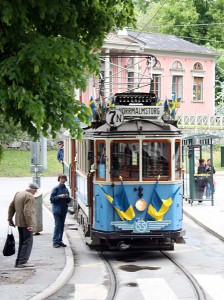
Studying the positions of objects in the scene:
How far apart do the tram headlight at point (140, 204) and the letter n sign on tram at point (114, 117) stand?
165 cm

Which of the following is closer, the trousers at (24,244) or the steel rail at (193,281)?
the steel rail at (193,281)

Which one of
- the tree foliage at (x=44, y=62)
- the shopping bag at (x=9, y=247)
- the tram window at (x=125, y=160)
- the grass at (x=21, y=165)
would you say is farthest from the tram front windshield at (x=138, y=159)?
the grass at (x=21, y=165)

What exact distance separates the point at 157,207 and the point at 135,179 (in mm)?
733

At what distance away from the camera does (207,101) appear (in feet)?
229

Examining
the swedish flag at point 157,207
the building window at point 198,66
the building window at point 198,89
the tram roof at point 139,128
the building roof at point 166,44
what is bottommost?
the swedish flag at point 157,207

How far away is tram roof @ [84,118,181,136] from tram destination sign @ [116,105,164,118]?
0.65ft

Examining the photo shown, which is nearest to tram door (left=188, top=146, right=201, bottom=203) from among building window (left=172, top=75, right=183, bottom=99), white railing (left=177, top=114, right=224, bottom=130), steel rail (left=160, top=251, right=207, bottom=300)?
steel rail (left=160, top=251, right=207, bottom=300)

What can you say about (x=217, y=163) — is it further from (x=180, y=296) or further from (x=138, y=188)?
(x=180, y=296)

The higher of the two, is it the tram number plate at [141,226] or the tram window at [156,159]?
the tram window at [156,159]

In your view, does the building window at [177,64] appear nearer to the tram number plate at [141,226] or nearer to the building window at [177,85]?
A: the building window at [177,85]

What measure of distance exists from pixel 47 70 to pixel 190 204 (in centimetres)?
1917

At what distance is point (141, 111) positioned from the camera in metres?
16.9

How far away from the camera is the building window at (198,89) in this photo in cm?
6875

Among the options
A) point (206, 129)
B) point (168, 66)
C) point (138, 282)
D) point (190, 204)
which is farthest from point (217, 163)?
point (138, 282)
